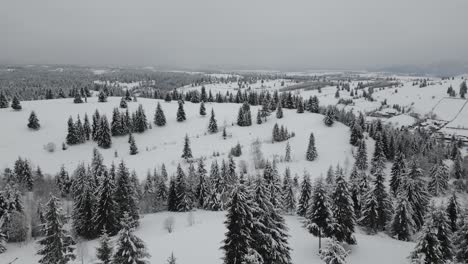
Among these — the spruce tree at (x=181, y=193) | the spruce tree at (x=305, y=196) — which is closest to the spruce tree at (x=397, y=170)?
the spruce tree at (x=305, y=196)

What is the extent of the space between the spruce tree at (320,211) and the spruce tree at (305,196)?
16.2 metres

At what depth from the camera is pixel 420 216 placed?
154 feet

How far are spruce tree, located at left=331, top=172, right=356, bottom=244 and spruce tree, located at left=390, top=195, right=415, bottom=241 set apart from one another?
1176cm

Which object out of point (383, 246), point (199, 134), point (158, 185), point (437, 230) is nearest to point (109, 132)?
point (199, 134)

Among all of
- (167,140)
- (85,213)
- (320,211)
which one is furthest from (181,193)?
(167,140)

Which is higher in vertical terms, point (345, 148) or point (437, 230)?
point (437, 230)

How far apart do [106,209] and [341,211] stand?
98.5ft

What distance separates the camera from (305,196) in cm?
5219

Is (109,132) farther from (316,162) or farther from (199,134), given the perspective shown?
(316,162)

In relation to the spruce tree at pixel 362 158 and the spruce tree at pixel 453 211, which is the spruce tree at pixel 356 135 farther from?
the spruce tree at pixel 453 211

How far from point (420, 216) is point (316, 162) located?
37.9 meters

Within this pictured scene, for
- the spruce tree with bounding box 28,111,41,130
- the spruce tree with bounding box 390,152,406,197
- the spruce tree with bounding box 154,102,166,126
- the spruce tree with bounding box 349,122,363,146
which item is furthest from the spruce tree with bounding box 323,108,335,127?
the spruce tree with bounding box 28,111,41,130

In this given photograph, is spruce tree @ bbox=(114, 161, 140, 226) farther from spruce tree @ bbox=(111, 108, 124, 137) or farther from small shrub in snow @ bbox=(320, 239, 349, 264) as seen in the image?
spruce tree @ bbox=(111, 108, 124, 137)

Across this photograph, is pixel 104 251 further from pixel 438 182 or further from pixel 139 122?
pixel 139 122
